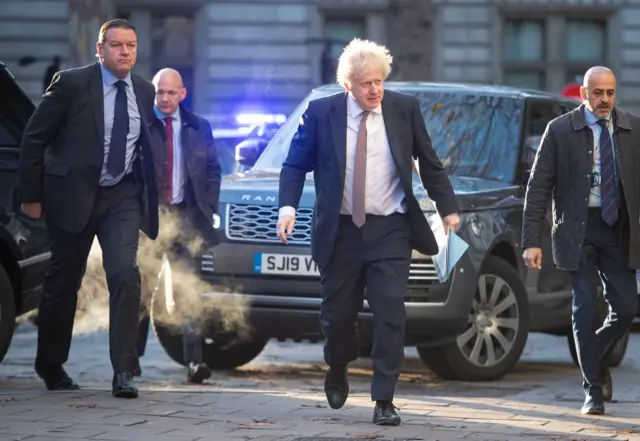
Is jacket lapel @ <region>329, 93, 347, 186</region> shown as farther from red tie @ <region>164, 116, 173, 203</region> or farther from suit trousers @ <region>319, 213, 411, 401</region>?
red tie @ <region>164, 116, 173, 203</region>

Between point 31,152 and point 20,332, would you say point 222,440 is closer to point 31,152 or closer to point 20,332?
point 31,152

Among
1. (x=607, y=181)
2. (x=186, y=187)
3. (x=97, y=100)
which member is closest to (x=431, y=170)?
(x=607, y=181)

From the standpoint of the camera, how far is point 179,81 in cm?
1098

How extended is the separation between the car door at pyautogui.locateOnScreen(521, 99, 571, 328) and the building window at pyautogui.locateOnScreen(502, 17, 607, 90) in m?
24.3

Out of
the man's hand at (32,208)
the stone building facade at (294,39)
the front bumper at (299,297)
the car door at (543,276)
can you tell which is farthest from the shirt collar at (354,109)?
the stone building facade at (294,39)

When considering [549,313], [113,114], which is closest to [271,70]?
[549,313]

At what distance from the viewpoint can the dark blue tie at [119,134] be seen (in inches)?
352

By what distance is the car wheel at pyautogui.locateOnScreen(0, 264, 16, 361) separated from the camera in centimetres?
957

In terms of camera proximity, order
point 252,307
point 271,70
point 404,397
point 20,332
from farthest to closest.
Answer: point 271,70 → point 20,332 → point 252,307 → point 404,397

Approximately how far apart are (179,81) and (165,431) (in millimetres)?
3845

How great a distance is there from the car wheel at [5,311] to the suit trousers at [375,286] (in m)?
1.95

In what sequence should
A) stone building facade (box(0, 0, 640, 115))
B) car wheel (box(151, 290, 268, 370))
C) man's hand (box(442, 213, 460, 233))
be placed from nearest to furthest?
1. man's hand (box(442, 213, 460, 233))
2. car wheel (box(151, 290, 268, 370))
3. stone building facade (box(0, 0, 640, 115))

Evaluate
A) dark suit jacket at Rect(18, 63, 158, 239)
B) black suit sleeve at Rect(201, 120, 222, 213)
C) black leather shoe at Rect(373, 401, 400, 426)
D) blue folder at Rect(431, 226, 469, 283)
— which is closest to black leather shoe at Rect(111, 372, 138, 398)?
dark suit jacket at Rect(18, 63, 158, 239)

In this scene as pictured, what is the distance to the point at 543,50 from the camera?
36.3 meters
